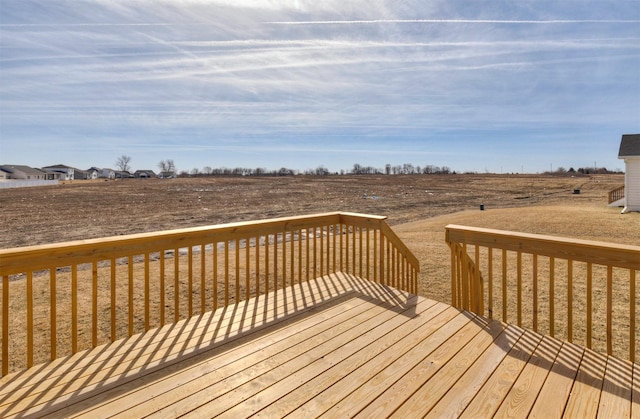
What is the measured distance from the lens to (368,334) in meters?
2.93

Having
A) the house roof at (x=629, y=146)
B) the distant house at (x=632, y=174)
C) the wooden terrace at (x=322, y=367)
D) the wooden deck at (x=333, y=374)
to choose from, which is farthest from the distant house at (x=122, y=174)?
the wooden deck at (x=333, y=374)

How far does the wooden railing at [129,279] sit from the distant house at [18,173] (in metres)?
93.2

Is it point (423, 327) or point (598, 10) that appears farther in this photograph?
point (598, 10)

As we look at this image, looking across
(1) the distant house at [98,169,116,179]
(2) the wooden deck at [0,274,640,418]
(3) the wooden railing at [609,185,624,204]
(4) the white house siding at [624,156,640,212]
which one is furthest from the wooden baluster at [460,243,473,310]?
(1) the distant house at [98,169,116,179]

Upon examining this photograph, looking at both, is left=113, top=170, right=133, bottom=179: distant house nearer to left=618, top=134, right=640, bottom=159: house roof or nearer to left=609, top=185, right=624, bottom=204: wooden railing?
left=609, top=185, right=624, bottom=204: wooden railing

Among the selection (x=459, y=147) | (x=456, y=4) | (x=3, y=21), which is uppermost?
(x=459, y=147)

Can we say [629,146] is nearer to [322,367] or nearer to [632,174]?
[632,174]

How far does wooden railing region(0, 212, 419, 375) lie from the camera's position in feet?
8.02

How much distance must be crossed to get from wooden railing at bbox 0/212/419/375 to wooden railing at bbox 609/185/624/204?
23.1 m

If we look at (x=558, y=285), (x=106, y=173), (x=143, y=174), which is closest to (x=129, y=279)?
(x=558, y=285)

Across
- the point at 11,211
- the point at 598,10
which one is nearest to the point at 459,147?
the point at 598,10

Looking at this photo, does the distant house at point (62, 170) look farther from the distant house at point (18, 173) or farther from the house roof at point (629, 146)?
the house roof at point (629, 146)

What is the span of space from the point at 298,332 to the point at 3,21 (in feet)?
22.4

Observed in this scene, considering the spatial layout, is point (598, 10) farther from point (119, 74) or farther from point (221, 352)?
point (119, 74)
